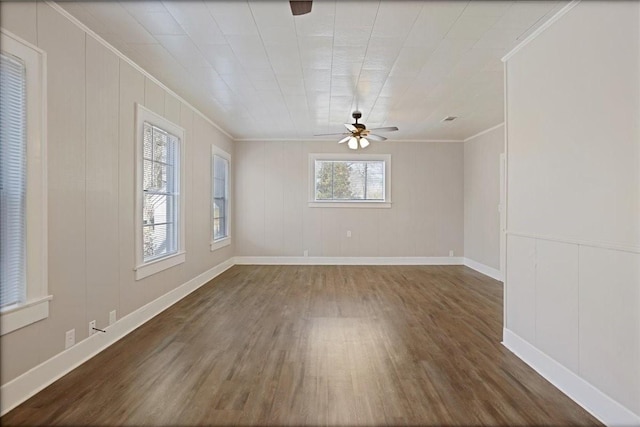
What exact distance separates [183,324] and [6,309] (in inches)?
68.5

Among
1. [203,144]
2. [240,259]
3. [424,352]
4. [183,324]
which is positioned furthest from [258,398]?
[240,259]

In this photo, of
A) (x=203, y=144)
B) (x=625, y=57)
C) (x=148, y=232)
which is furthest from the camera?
(x=203, y=144)

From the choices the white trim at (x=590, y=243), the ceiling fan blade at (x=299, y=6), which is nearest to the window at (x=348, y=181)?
the white trim at (x=590, y=243)

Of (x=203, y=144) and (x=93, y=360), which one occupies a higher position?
(x=203, y=144)

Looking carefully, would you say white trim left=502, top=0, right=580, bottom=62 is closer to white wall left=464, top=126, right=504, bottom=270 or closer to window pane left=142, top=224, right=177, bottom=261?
white wall left=464, top=126, right=504, bottom=270

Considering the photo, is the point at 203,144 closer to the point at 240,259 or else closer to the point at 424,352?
the point at 240,259

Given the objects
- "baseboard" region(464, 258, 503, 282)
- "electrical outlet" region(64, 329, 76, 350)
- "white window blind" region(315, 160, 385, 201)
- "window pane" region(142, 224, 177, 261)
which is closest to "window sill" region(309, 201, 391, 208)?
"white window blind" region(315, 160, 385, 201)

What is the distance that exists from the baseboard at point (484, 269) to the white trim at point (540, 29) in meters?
3.98

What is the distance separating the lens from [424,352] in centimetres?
301

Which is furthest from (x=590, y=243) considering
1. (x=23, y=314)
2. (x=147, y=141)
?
(x=147, y=141)

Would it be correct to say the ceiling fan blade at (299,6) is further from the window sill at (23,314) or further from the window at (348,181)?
the window at (348,181)

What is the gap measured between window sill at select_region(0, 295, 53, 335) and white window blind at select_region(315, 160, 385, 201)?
18.3 ft

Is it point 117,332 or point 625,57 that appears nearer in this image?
point 625,57

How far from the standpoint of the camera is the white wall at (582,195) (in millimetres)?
1926
